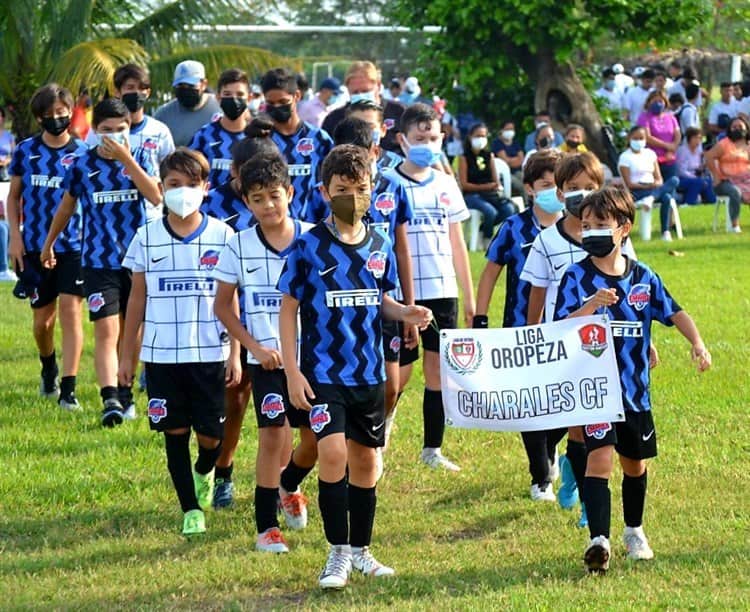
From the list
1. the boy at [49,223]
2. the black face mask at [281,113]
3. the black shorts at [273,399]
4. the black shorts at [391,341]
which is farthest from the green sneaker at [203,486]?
the boy at [49,223]

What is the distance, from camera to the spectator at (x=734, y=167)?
2280 centimetres

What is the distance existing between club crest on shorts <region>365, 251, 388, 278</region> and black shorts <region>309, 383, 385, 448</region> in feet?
1.60

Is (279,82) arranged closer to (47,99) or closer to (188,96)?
(188,96)

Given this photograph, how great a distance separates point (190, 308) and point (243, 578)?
1520 millimetres

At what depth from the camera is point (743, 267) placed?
18.6 meters

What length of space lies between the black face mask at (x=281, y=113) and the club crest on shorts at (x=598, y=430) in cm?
340

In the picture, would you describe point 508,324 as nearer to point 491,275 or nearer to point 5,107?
point 491,275

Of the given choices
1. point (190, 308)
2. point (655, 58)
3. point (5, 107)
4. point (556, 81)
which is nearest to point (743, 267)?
point (556, 81)

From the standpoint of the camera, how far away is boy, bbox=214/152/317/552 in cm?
724

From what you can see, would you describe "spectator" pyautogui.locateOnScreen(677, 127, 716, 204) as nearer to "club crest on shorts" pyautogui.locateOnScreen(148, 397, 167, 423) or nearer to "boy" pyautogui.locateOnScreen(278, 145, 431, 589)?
"club crest on shorts" pyautogui.locateOnScreen(148, 397, 167, 423)

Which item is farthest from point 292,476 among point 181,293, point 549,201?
point 549,201

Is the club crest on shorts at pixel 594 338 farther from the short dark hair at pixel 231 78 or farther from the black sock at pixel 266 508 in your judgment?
the short dark hair at pixel 231 78

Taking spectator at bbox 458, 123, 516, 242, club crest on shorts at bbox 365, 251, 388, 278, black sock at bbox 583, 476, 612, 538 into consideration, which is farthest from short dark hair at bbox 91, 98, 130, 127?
spectator at bbox 458, 123, 516, 242

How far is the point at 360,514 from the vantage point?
266 inches
